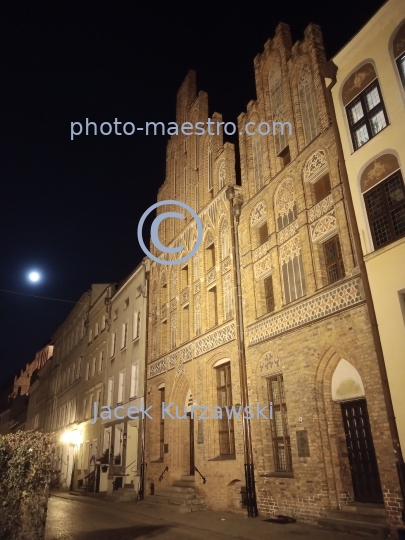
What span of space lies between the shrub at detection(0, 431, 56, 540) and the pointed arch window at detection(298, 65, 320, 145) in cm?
1162

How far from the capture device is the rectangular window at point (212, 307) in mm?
17759

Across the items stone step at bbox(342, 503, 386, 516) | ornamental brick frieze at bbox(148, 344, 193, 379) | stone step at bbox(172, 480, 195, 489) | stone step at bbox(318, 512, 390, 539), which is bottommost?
stone step at bbox(318, 512, 390, 539)

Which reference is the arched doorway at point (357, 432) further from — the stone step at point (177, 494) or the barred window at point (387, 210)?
the stone step at point (177, 494)

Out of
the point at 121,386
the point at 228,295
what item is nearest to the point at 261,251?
the point at 228,295

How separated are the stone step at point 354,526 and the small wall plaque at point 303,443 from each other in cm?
164

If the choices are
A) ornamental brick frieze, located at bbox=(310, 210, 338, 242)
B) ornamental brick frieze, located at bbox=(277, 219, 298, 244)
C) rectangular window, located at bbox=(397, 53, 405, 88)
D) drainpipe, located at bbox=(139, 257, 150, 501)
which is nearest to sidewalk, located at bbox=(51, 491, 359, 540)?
drainpipe, located at bbox=(139, 257, 150, 501)

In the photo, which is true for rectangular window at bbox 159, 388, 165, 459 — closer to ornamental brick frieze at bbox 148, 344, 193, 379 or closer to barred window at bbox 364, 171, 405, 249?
ornamental brick frieze at bbox 148, 344, 193, 379

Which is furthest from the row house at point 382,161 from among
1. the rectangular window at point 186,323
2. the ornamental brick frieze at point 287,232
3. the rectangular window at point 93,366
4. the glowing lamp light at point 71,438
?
the glowing lamp light at point 71,438

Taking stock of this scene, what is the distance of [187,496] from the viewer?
15750 mm

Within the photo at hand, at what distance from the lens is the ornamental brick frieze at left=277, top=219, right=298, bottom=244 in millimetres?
13672

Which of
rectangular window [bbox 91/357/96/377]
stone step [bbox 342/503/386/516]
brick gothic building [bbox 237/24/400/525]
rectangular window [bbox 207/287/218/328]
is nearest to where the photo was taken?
stone step [bbox 342/503/386/516]

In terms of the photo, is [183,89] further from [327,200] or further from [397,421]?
[397,421]

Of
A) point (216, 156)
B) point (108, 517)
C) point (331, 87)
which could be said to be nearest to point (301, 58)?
point (331, 87)

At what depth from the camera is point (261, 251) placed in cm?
1534
